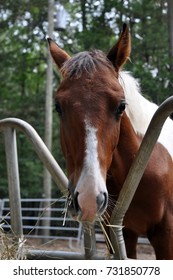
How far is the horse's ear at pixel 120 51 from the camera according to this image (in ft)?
7.08

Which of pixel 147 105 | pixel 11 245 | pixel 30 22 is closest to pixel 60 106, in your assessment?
pixel 11 245

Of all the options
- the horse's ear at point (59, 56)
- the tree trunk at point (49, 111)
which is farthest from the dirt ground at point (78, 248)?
the horse's ear at point (59, 56)

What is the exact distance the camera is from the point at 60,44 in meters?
9.66

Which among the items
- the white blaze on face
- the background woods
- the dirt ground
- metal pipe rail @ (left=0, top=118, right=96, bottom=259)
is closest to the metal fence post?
metal pipe rail @ (left=0, top=118, right=96, bottom=259)

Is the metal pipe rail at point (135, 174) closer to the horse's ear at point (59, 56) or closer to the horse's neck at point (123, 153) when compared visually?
the horse's neck at point (123, 153)

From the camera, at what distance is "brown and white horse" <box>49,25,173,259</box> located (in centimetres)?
171

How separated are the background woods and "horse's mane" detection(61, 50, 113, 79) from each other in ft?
9.20

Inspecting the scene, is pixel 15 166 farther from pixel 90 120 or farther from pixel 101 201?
pixel 101 201

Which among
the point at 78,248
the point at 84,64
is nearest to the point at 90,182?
the point at 84,64

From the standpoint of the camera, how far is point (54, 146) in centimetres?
1004

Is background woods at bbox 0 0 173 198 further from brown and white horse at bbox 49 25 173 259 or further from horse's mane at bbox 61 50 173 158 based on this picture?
brown and white horse at bbox 49 25 173 259

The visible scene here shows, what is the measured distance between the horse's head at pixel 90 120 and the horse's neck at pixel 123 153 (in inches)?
12.6
